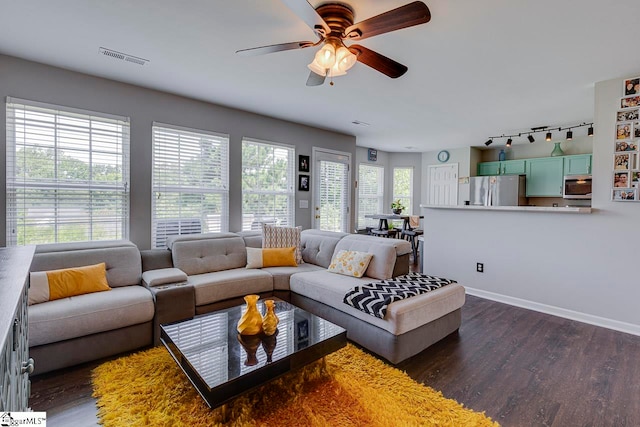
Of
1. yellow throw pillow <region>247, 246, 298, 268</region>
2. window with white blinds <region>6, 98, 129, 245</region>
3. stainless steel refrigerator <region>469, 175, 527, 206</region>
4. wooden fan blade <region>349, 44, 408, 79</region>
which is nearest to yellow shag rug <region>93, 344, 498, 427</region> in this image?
yellow throw pillow <region>247, 246, 298, 268</region>

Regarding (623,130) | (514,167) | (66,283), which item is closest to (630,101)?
(623,130)

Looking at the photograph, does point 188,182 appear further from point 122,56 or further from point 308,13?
point 308,13

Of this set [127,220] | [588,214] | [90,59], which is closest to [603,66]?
[588,214]

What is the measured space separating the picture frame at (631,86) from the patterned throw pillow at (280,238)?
3763 millimetres

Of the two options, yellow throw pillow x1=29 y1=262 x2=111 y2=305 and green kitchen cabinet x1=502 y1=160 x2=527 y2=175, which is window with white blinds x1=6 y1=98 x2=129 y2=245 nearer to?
yellow throw pillow x1=29 y1=262 x2=111 y2=305

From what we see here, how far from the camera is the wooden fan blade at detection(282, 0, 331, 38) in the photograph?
57.3 inches

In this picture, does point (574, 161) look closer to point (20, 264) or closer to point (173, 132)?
point (173, 132)

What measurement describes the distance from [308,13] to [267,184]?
3.20 metres

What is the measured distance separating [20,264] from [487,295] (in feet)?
14.4

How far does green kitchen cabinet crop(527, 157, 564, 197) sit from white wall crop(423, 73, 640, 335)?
3.16 metres

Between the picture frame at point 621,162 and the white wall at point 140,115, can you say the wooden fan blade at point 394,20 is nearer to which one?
the white wall at point 140,115

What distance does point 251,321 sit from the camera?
6.61 ft

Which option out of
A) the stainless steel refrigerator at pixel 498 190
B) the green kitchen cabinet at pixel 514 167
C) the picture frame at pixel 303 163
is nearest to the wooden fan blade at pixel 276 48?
the picture frame at pixel 303 163

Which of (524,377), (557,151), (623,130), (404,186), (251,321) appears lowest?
(524,377)
